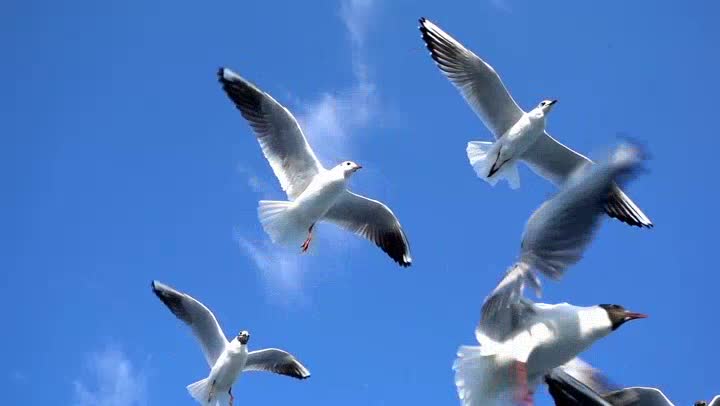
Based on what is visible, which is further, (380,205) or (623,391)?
(380,205)

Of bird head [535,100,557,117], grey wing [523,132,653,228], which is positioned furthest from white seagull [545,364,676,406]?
bird head [535,100,557,117]

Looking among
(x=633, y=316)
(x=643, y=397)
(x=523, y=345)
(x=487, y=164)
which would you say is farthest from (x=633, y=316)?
(x=487, y=164)

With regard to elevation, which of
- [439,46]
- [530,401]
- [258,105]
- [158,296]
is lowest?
[530,401]

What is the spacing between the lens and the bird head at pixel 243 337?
1024cm

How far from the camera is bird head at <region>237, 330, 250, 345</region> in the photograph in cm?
1024

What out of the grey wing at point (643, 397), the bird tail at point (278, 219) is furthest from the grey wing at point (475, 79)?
the grey wing at point (643, 397)

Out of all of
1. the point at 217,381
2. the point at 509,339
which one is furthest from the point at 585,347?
the point at 217,381

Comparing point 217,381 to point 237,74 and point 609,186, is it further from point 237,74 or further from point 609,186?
point 609,186

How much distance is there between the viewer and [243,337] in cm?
1024

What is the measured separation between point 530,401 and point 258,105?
541 centimetres

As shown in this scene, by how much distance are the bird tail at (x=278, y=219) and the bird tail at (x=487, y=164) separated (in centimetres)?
194

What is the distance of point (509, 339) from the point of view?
4.09 meters

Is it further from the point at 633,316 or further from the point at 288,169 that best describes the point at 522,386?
the point at 288,169

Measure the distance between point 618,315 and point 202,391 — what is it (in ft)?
22.8
